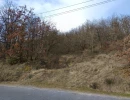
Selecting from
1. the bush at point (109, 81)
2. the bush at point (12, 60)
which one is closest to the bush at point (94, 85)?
the bush at point (109, 81)

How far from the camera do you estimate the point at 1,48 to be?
26.6m

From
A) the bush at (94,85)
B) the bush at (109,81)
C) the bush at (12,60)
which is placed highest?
the bush at (12,60)

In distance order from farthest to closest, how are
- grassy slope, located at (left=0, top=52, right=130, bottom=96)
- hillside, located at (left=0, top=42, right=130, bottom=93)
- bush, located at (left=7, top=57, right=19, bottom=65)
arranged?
bush, located at (left=7, top=57, right=19, bottom=65) < hillside, located at (left=0, top=42, right=130, bottom=93) < grassy slope, located at (left=0, top=52, right=130, bottom=96)

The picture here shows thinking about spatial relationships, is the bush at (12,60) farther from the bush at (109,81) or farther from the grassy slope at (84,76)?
the bush at (109,81)

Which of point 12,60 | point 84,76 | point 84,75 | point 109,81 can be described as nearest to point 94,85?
point 109,81

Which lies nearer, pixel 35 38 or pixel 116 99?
pixel 116 99

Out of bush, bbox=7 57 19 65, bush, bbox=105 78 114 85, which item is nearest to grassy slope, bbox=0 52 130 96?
bush, bbox=105 78 114 85

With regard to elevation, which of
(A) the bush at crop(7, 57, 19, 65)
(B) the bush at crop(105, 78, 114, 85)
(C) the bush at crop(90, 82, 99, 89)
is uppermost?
(A) the bush at crop(7, 57, 19, 65)

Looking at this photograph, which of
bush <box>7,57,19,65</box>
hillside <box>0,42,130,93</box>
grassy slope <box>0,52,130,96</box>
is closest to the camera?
grassy slope <box>0,52,130,96</box>

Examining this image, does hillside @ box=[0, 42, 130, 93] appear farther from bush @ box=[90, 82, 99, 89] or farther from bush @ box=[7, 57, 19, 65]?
bush @ box=[7, 57, 19, 65]

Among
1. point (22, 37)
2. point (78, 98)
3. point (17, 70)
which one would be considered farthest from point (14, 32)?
point (78, 98)

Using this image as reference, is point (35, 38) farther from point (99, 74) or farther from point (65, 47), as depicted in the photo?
point (99, 74)

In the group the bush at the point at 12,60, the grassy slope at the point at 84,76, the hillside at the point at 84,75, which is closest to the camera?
the grassy slope at the point at 84,76

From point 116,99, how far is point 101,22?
18.1m
